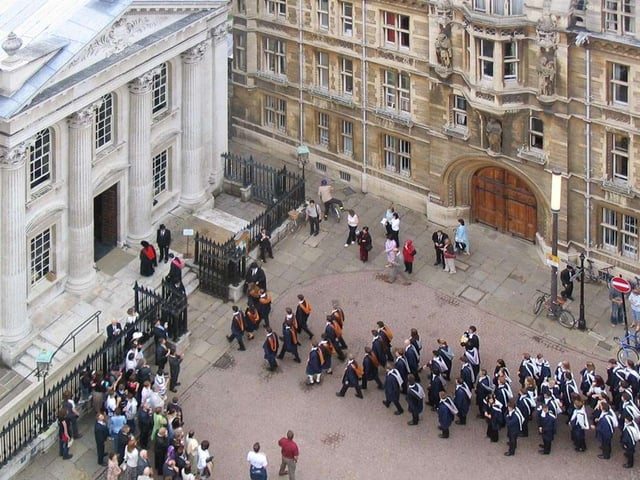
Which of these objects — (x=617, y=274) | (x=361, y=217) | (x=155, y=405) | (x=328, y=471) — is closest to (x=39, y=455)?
(x=155, y=405)

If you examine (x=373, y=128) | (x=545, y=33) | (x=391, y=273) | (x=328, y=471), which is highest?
(x=545, y=33)

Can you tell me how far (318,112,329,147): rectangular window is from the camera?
187ft

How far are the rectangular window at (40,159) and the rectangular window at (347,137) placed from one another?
A: 15809 mm

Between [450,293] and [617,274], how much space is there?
6.67 m

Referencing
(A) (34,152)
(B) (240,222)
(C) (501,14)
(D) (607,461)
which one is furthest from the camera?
(B) (240,222)

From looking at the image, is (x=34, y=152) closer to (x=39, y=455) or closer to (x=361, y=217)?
(x=39, y=455)

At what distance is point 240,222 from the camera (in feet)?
175

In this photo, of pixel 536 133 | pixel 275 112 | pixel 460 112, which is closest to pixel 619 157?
pixel 536 133

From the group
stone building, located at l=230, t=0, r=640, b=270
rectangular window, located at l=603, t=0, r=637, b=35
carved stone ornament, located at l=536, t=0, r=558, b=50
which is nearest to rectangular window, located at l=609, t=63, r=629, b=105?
stone building, located at l=230, t=0, r=640, b=270

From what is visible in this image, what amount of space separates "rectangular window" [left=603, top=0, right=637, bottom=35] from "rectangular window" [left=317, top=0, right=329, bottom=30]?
537 inches

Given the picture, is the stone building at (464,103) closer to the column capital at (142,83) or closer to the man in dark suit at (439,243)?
the man in dark suit at (439,243)

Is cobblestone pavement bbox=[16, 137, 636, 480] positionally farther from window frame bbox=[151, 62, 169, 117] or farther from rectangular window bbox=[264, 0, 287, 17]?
rectangular window bbox=[264, 0, 287, 17]

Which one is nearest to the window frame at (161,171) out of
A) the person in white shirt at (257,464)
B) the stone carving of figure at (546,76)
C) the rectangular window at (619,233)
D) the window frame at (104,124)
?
the window frame at (104,124)

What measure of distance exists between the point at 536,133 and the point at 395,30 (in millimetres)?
7696
